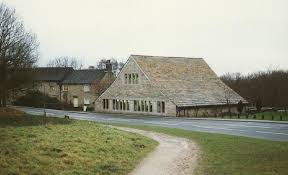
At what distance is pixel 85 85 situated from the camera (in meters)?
83.5

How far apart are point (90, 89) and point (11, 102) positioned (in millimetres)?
15098

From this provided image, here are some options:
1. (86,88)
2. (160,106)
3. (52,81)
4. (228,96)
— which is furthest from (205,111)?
(52,81)

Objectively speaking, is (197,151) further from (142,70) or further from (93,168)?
(142,70)

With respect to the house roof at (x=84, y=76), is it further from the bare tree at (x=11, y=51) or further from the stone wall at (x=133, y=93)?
the bare tree at (x=11, y=51)

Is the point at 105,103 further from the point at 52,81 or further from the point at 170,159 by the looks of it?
the point at 170,159

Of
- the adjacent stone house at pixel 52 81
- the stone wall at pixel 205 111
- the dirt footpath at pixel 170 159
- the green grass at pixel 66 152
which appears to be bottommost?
the dirt footpath at pixel 170 159

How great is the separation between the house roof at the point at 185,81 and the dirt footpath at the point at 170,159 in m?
28.4

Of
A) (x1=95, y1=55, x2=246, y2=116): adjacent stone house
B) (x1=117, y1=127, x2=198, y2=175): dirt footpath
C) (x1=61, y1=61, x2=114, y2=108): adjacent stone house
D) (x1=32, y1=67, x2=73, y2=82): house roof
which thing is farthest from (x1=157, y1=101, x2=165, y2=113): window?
(x1=32, y1=67, x2=73, y2=82): house roof

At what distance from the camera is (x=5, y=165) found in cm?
1580

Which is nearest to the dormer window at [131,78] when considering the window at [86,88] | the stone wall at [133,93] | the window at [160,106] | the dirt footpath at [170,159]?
the stone wall at [133,93]

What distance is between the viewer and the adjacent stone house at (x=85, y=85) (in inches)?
3226

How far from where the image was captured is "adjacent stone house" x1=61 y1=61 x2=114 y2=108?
81938 mm

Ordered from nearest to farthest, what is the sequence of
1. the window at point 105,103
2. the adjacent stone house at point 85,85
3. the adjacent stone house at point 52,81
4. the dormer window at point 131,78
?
the dormer window at point 131,78, the window at point 105,103, the adjacent stone house at point 85,85, the adjacent stone house at point 52,81

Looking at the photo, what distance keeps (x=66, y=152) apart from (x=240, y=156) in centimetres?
865
